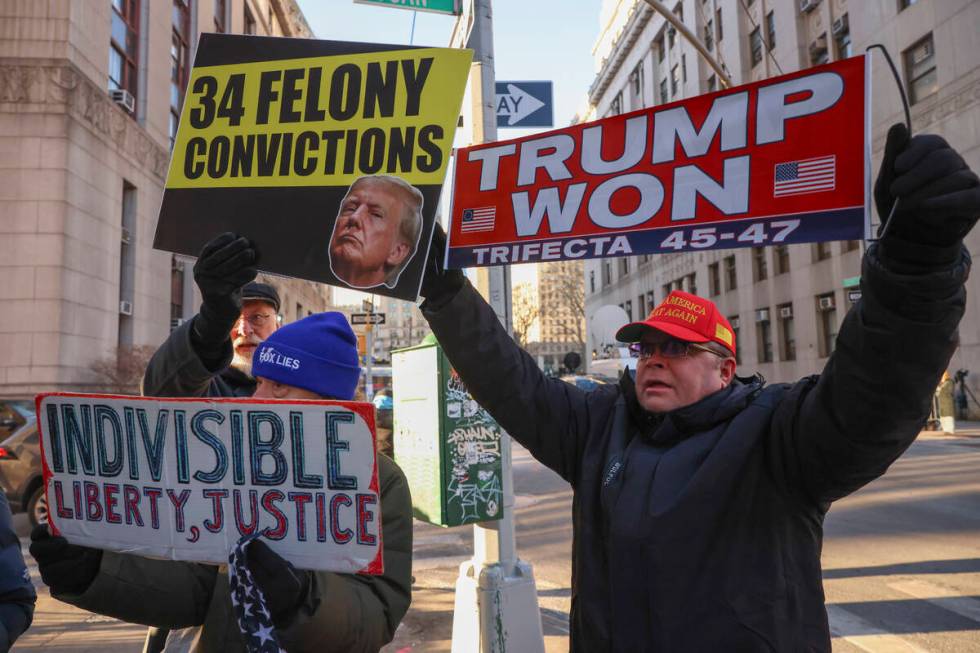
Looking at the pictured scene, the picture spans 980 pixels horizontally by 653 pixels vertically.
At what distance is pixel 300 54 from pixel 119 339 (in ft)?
77.3

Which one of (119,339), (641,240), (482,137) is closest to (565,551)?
(482,137)

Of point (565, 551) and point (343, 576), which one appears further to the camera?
point (565, 551)

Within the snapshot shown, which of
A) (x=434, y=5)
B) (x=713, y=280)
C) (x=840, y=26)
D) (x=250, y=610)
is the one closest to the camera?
(x=250, y=610)

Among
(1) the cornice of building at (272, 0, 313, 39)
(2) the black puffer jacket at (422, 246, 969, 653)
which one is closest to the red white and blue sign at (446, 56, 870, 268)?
(2) the black puffer jacket at (422, 246, 969, 653)

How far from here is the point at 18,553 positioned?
214 centimetres

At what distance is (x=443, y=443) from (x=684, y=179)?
3.57 metres

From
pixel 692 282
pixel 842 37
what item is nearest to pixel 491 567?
pixel 842 37

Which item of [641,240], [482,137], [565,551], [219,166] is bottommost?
[565,551]

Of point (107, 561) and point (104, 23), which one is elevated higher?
point (104, 23)

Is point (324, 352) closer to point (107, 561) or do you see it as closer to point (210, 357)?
point (210, 357)

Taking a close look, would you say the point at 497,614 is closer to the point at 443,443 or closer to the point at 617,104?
the point at 443,443

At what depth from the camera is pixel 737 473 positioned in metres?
1.93

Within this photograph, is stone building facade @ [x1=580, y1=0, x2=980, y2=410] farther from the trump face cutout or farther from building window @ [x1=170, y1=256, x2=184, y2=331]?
building window @ [x1=170, y1=256, x2=184, y2=331]

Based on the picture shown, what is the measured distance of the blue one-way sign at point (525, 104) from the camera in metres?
5.36
